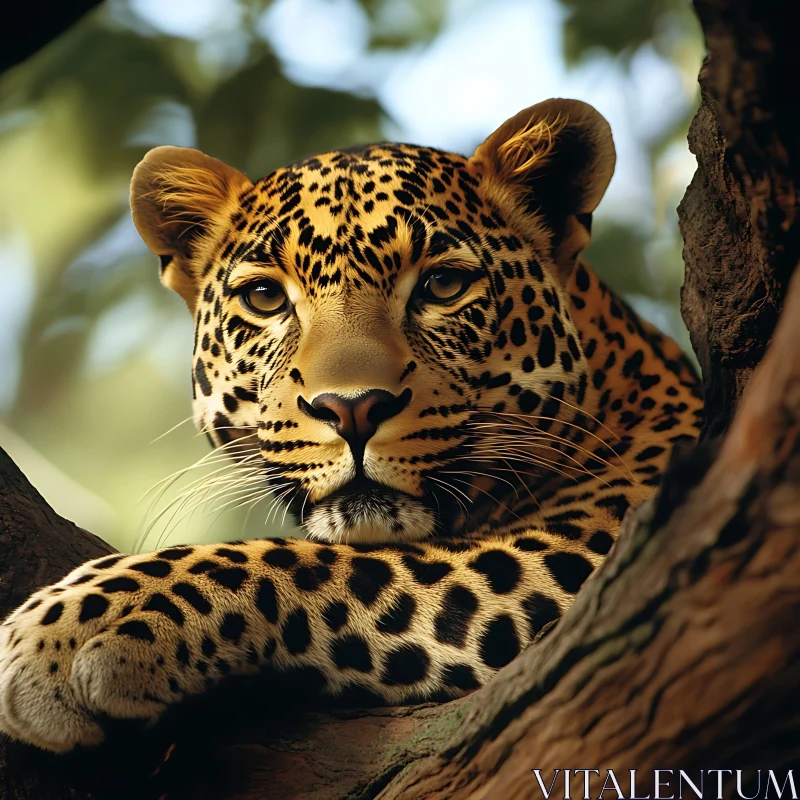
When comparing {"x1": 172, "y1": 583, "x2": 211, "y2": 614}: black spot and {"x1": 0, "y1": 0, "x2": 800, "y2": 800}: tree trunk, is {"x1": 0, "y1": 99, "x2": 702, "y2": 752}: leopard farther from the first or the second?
{"x1": 0, "y1": 0, "x2": 800, "y2": 800}: tree trunk

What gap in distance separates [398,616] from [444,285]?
1.04 m

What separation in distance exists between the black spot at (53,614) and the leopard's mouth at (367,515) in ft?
2.18

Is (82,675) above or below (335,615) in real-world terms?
above

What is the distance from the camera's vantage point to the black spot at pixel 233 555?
2.09 metres

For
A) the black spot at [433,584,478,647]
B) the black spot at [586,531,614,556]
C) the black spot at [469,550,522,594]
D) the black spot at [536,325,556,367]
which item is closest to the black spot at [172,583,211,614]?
the black spot at [433,584,478,647]

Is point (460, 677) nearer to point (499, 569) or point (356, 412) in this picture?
point (499, 569)

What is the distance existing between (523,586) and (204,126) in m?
6.19

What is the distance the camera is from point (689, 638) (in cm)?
112

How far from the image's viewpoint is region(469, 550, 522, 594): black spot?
212 cm

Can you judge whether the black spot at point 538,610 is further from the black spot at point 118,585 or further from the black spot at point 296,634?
the black spot at point 118,585

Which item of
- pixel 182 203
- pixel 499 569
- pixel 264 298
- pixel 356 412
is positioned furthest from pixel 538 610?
pixel 182 203

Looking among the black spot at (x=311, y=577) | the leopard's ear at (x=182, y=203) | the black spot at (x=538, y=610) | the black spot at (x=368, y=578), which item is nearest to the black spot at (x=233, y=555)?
the black spot at (x=311, y=577)

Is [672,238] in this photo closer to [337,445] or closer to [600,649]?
[337,445]

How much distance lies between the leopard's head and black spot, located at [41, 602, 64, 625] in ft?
2.18
